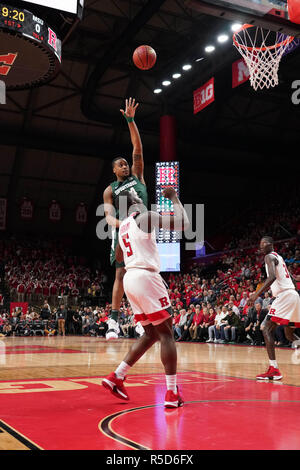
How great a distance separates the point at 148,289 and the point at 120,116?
786 inches

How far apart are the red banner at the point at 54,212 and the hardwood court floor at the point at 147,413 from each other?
21124 millimetres

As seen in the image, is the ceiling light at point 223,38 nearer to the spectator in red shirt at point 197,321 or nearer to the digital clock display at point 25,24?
the digital clock display at point 25,24

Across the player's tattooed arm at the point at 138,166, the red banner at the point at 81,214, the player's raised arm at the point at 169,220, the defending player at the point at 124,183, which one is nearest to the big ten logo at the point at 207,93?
the red banner at the point at 81,214

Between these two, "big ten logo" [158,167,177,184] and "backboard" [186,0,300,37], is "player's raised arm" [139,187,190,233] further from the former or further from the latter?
"big ten logo" [158,167,177,184]

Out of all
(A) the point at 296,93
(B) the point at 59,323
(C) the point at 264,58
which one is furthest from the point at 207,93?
(B) the point at 59,323

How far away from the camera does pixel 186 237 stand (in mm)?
25203

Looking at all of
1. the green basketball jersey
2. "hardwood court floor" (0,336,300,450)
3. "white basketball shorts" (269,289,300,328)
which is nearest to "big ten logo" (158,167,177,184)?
"white basketball shorts" (269,289,300,328)

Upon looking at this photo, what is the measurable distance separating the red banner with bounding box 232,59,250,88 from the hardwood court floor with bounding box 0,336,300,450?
1194 centimetres

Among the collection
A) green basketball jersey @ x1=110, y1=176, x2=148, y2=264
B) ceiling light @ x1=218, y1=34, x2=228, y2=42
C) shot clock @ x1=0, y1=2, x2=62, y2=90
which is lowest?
green basketball jersey @ x1=110, y1=176, x2=148, y2=264

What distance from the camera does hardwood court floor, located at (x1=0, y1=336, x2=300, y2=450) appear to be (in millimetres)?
2480

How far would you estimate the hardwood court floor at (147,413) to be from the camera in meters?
2.48
